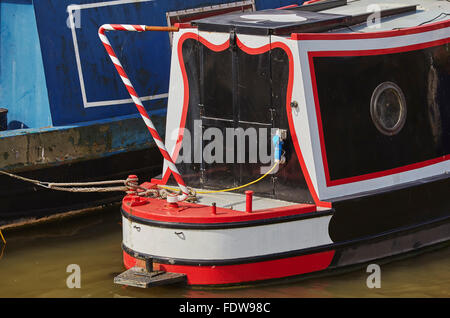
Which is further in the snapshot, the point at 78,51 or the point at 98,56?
the point at 98,56

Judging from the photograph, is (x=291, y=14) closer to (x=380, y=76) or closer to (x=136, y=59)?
(x=380, y=76)

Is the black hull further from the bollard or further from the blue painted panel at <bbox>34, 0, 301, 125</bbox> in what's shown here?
the bollard

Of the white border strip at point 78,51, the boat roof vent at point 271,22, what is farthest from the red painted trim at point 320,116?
the white border strip at point 78,51

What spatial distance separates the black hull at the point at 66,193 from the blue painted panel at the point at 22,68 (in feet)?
2.03

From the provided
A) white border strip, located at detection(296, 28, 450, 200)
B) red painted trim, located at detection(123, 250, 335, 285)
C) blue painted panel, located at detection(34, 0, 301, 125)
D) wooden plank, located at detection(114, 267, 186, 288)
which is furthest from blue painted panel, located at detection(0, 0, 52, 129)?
white border strip, located at detection(296, 28, 450, 200)

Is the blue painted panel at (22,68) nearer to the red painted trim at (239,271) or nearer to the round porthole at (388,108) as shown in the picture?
the red painted trim at (239,271)

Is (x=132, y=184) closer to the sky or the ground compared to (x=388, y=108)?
closer to the ground

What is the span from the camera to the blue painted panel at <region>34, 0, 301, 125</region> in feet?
35.6

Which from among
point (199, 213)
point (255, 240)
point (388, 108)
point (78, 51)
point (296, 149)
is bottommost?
point (255, 240)

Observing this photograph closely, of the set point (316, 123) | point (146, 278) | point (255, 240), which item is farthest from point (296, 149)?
point (146, 278)

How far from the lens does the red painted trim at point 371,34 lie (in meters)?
8.62

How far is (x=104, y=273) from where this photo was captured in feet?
30.7

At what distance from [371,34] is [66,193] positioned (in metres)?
4.13

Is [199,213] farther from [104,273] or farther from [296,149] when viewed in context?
[104,273]
